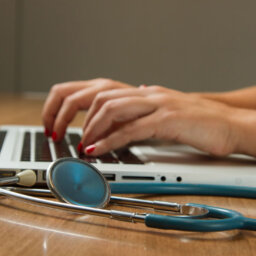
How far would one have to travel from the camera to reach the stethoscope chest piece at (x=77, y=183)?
1.40 feet

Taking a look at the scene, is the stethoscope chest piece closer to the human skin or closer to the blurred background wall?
the human skin

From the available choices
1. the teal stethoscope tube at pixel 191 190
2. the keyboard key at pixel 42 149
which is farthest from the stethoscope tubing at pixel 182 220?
the keyboard key at pixel 42 149

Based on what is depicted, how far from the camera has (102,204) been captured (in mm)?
428

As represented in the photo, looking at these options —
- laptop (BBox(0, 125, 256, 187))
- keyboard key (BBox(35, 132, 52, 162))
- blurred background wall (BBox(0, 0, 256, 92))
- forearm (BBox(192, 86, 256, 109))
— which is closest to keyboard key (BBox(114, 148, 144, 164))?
laptop (BBox(0, 125, 256, 187))

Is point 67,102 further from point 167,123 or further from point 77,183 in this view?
point 77,183

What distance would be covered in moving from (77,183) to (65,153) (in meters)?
0.29

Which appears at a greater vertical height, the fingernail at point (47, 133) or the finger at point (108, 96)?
the finger at point (108, 96)

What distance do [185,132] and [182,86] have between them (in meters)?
3.12

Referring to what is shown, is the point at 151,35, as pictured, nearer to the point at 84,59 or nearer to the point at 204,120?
the point at 84,59

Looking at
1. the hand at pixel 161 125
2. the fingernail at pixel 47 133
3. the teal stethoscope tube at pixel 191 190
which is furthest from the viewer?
the fingernail at pixel 47 133

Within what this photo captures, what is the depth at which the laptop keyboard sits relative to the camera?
2.13ft

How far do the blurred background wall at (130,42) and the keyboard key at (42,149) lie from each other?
2.74 meters

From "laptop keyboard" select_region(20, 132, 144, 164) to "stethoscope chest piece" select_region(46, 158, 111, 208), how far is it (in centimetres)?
17

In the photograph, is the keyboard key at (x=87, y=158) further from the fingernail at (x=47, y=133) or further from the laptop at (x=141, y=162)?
the fingernail at (x=47, y=133)
